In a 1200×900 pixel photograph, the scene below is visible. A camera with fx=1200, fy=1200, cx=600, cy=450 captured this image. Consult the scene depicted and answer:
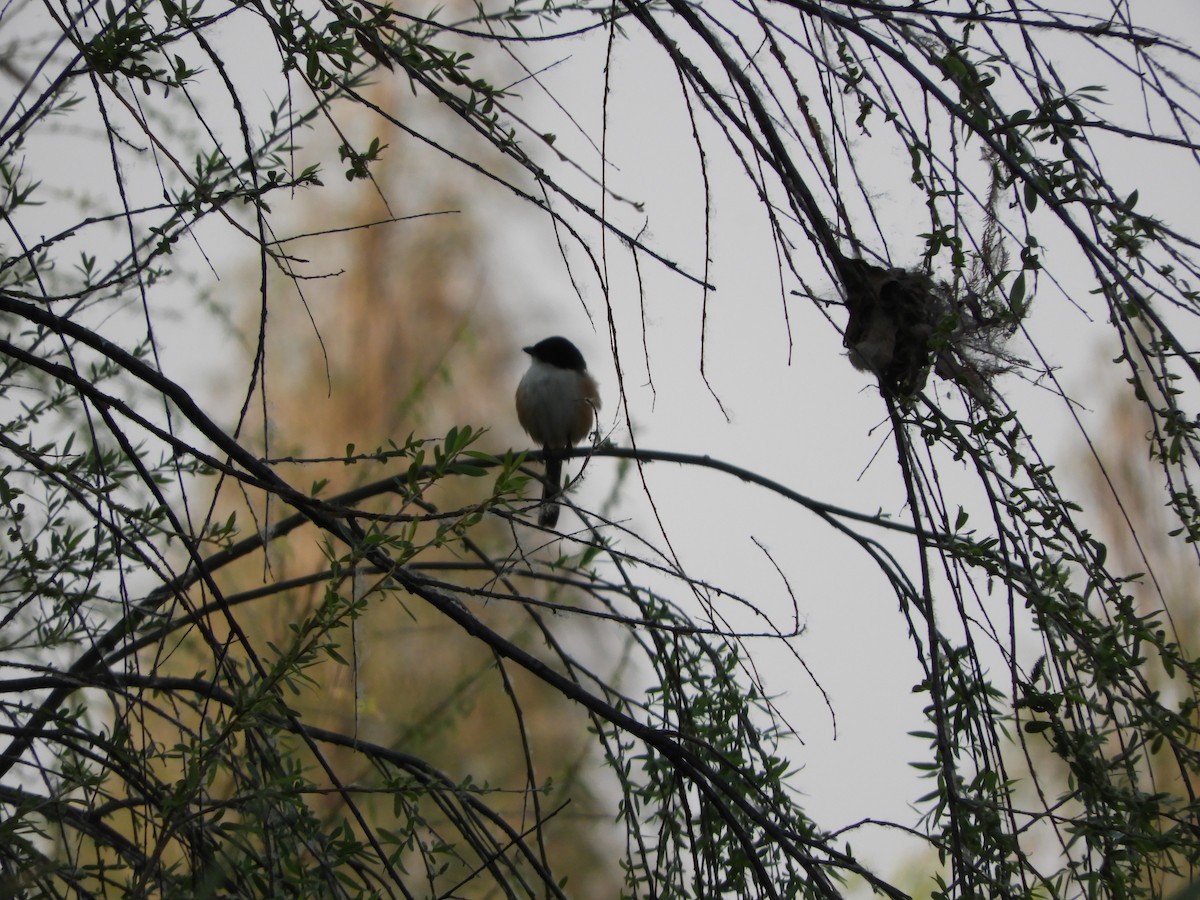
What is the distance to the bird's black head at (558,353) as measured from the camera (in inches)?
213

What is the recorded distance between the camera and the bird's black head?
5.42m

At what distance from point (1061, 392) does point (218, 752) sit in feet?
3.19

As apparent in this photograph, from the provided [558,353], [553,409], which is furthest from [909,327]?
[558,353]

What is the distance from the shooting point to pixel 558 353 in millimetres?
5441

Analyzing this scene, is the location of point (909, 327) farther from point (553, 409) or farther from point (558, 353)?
point (558, 353)

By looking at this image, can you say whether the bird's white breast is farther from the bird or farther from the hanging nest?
the hanging nest

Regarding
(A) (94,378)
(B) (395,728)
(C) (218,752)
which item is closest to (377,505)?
(B) (395,728)

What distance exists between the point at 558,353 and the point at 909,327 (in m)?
3.72

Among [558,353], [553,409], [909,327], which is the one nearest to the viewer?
[909,327]

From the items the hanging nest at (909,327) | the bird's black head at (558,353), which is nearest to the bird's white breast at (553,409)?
the bird's black head at (558,353)

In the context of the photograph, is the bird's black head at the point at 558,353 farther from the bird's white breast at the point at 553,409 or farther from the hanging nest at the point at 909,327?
the hanging nest at the point at 909,327

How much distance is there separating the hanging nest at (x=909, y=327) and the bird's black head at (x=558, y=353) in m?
3.59

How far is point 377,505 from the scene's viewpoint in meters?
4.44

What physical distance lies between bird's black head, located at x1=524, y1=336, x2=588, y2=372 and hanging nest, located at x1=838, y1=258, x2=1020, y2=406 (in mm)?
3593
